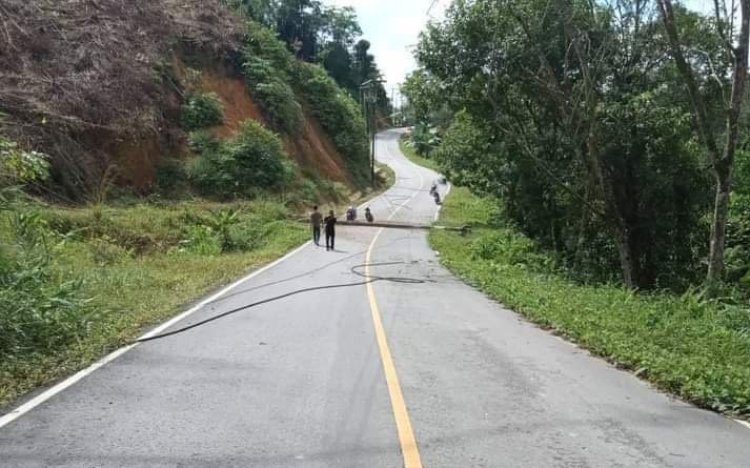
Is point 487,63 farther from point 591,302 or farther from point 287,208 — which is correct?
point 287,208

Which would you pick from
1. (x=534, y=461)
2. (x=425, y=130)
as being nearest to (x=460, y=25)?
(x=534, y=461)

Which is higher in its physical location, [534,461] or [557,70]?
[557,70]

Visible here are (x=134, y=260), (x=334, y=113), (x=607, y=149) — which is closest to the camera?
(x=134, y=260)

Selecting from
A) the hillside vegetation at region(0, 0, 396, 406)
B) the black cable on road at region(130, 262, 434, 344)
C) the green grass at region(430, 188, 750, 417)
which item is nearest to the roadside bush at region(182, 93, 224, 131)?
the hillside vegetation at region(0, 0, 396, 406)

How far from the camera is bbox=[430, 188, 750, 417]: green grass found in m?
7.46

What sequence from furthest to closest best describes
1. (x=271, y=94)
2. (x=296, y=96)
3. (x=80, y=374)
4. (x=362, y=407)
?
(x=296, y=96), (x=271, y=94), (x=80, y=374), (x=362, y=407)

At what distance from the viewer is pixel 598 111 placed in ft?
68.6

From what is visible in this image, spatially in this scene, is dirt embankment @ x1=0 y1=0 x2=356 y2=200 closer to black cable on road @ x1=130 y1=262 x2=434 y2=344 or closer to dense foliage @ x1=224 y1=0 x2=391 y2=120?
black cable on road @ x1=130 y1=262 x2=434 y2=344

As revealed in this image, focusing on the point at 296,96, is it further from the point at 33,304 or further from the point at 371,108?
the point at 33,304

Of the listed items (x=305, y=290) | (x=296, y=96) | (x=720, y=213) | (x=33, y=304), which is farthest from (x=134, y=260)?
(x=296, y=96)

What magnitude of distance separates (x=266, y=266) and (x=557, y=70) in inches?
447

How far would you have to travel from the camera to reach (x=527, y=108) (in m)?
24.8

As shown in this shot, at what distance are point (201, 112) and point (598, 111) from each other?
2744 cm

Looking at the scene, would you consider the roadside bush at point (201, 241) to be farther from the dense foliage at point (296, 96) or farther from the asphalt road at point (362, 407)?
the dense foliage at point (296, 96)
